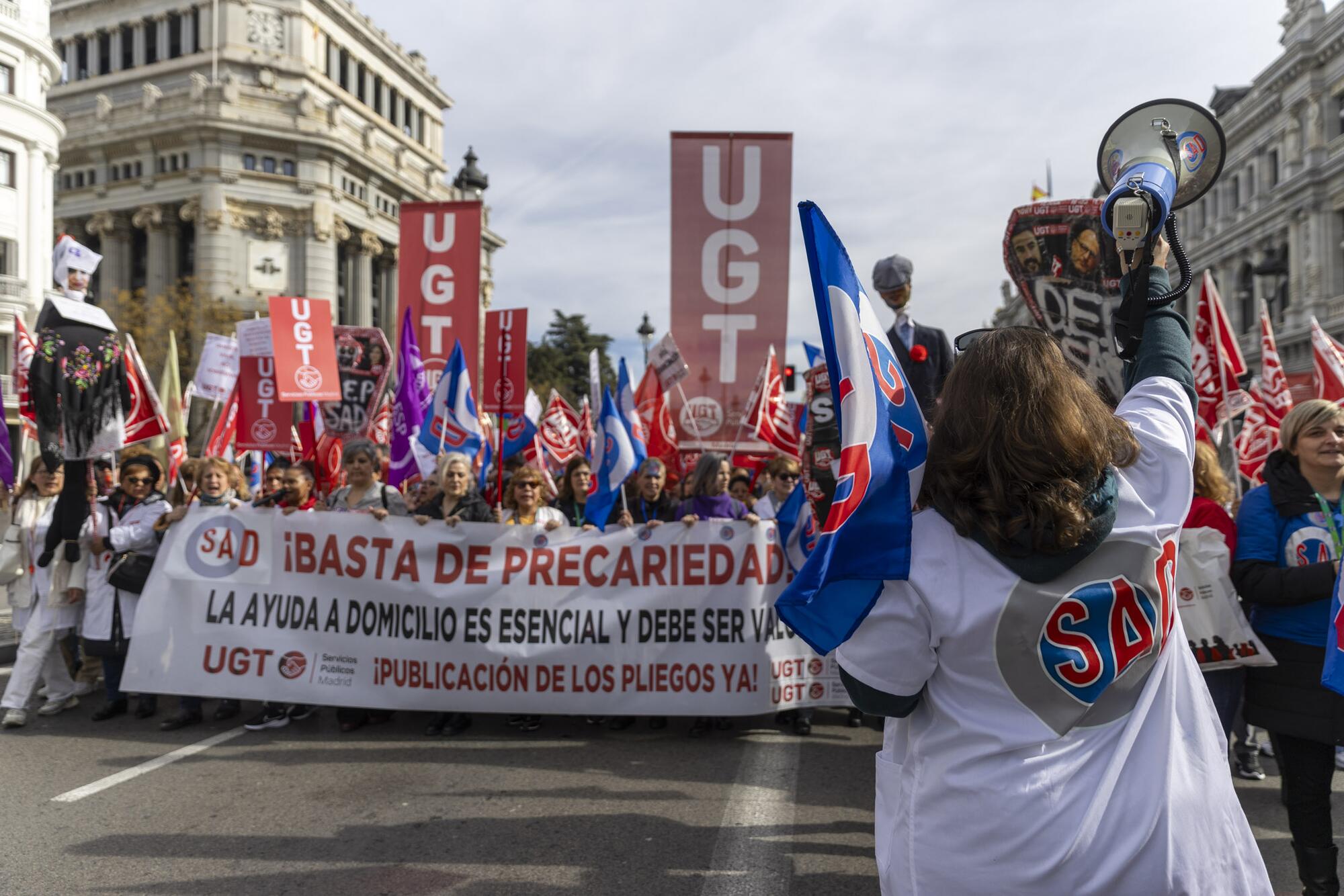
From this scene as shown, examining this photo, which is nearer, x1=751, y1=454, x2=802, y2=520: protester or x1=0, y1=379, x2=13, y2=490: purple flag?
x1=751, y1=454, x2=802, y2=520: protester

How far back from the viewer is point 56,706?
21.9 ft

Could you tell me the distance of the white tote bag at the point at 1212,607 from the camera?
13.3 ft

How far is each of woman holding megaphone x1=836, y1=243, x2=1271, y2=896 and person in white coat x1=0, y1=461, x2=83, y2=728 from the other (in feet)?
21.4

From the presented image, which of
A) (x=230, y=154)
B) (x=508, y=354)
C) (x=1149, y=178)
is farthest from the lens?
(x=230, y=154)

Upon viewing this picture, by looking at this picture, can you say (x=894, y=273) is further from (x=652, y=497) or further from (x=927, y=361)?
(x=652, y=497)

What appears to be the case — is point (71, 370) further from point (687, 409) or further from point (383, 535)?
point (687, 409)

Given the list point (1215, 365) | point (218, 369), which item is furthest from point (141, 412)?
point (1215, 365)

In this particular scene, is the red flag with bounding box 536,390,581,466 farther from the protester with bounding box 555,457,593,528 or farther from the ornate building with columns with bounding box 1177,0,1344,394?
the ornate building with columns with bounding box 1177,0,1344,394

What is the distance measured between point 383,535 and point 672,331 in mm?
2730

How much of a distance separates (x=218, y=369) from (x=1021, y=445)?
Result: 1356 centimetres

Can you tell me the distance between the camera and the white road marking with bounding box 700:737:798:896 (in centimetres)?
389

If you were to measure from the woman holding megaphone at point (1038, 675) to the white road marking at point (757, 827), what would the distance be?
2.32m

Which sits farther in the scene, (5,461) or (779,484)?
(5,461)

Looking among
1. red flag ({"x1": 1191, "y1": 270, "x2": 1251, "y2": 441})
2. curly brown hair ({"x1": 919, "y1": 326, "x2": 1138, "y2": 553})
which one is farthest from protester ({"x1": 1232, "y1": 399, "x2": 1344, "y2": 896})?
red flag ({"x1": 1191, "y1": 270, "x2": 1251, "y2": 441})
